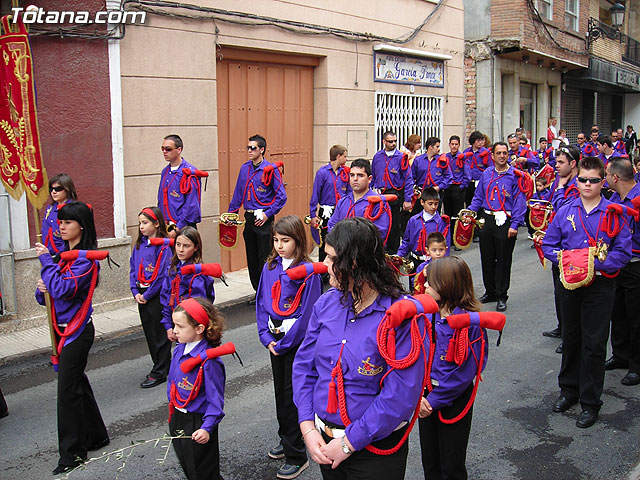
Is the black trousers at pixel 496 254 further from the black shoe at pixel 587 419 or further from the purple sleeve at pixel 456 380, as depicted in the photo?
the purple sleeve at pixel 456 380

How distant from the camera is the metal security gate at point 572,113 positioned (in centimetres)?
2522

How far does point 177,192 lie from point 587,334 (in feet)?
16.7

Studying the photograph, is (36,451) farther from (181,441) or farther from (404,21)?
(404,21)

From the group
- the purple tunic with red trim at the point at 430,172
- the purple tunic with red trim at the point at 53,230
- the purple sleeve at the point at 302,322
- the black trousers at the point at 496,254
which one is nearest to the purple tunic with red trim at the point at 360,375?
the purple sleeve at the point at 302,322

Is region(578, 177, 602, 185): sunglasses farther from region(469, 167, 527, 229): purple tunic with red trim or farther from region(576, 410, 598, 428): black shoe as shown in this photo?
region(469, 167, 527, 229): purple tunic with red trim

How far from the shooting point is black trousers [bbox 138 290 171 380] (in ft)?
21.5

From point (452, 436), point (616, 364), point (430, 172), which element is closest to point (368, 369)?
point (452, 436)

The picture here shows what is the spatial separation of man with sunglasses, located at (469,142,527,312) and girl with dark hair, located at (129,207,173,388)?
14.5 ft

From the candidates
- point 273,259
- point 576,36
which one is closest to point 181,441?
point 273,259

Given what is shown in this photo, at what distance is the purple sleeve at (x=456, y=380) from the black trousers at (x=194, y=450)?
134 cm

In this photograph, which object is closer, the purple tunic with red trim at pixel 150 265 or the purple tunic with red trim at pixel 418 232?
the purple tunic with red trim at pixel 150 265

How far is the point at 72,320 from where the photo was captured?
4.83 meters

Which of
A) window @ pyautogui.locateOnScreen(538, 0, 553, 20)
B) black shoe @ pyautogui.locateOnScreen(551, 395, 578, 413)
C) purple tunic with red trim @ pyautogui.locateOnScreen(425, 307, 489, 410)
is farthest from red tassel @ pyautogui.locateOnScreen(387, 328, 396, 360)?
window @ pyautogui.locateOnScreen(538, 0, 553, 20)

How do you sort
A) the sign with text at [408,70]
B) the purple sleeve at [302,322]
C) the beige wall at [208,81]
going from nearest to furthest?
the purple sleeve at [302,322] < the beige wall at [208,81] < the sign with text at [408,70]
